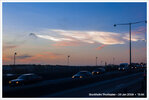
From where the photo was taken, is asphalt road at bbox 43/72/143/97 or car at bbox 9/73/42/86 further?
car at bbox 9/73/42/86

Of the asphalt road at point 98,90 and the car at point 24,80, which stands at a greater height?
the car at point 24,80

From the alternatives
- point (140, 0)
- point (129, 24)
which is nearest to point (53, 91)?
point (140, 0)

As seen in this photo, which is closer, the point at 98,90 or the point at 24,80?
the point at 98,90

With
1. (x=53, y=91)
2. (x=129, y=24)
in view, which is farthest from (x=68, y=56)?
(x=53, y=91)

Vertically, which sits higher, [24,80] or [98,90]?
[24,80]

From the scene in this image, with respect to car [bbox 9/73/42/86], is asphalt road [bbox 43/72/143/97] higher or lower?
lower

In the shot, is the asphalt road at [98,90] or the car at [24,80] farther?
the car at [24,80]

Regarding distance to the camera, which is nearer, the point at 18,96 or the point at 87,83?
the point at 18,96

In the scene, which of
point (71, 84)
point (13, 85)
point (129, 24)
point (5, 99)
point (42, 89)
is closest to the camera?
point (5, 99)

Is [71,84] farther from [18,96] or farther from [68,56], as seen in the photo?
[68,56]

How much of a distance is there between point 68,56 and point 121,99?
76.6 metres

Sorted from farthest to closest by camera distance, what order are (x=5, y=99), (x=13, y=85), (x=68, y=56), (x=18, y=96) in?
(x=68, y=56) → (x=13, y=85) → (x=18, y=96) → (x=5, y=99)

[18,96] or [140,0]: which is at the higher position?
[140,0]

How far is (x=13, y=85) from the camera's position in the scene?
27750 mm
